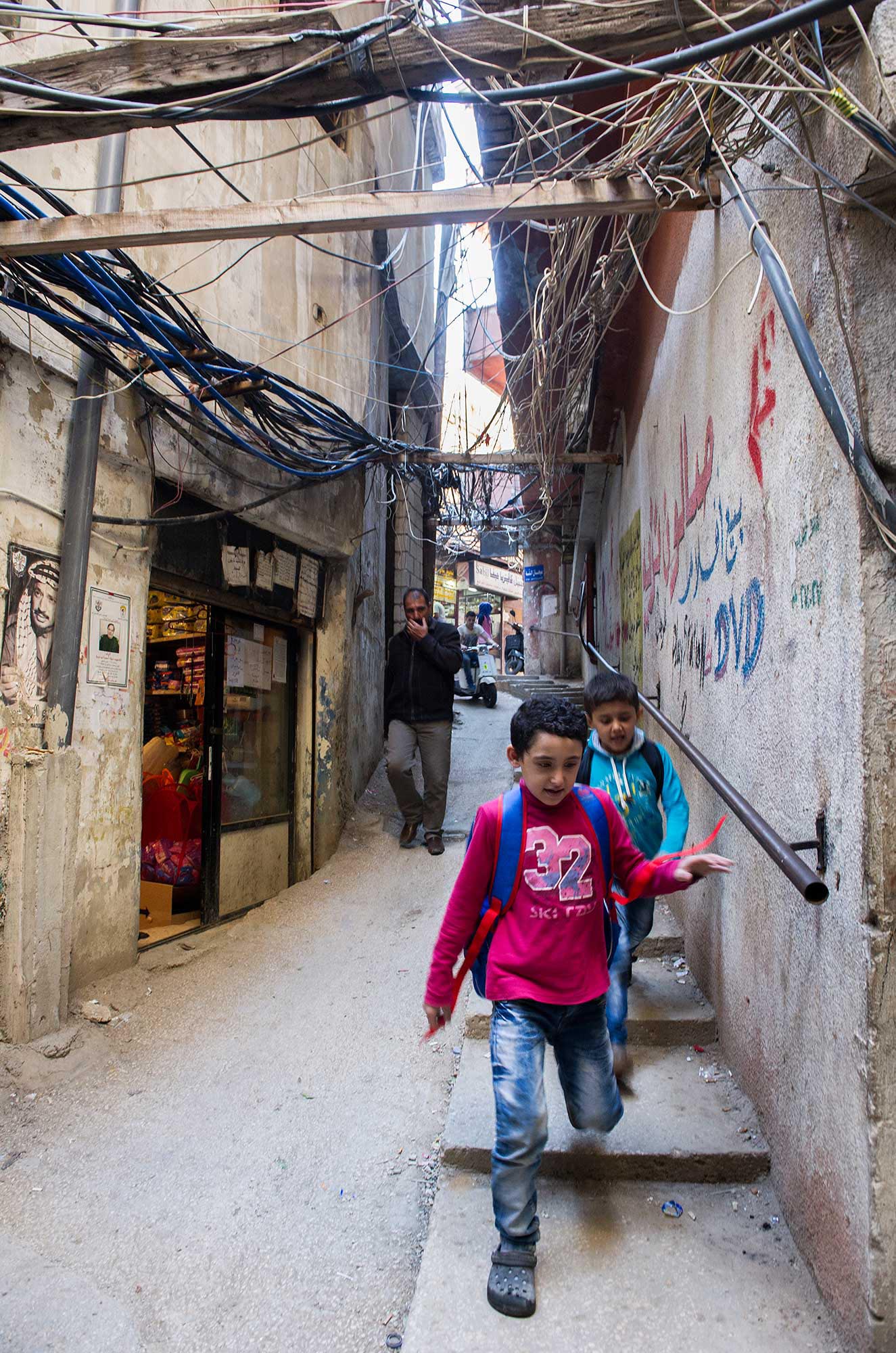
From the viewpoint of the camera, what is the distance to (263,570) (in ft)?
17.8

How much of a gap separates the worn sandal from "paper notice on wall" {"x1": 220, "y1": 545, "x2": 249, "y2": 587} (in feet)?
12.9

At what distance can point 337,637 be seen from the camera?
255 inches

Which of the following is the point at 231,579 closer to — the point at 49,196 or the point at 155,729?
the point at 155,729

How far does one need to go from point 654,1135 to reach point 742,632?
5.22 feet

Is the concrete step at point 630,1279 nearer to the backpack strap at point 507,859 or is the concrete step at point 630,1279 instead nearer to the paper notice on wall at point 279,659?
the backpack strap at point 507,859

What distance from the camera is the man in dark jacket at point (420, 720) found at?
613 cm

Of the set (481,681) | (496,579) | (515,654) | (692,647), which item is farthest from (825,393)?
(496,579)

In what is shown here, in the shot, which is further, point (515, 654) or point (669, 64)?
point (515, 654)

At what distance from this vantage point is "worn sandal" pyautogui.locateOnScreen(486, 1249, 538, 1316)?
6.16 feet

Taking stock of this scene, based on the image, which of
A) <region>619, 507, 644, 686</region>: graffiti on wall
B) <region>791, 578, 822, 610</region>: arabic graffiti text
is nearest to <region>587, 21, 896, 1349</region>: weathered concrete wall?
<region>791, 578, 822, 610</region>: arabic graffiti text

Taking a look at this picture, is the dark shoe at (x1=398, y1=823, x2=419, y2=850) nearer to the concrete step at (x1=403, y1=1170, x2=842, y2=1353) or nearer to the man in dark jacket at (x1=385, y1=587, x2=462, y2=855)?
the man in dark jacket at (x1=385, y1=587, x2=462, y2=855)

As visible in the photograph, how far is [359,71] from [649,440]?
2868 mm

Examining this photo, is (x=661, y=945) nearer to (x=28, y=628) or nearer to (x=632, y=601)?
(x=632, y=601)

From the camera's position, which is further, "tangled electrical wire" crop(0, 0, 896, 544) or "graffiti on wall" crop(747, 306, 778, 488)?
"graffiti on wall" crop(747, 306, 778, 488)
